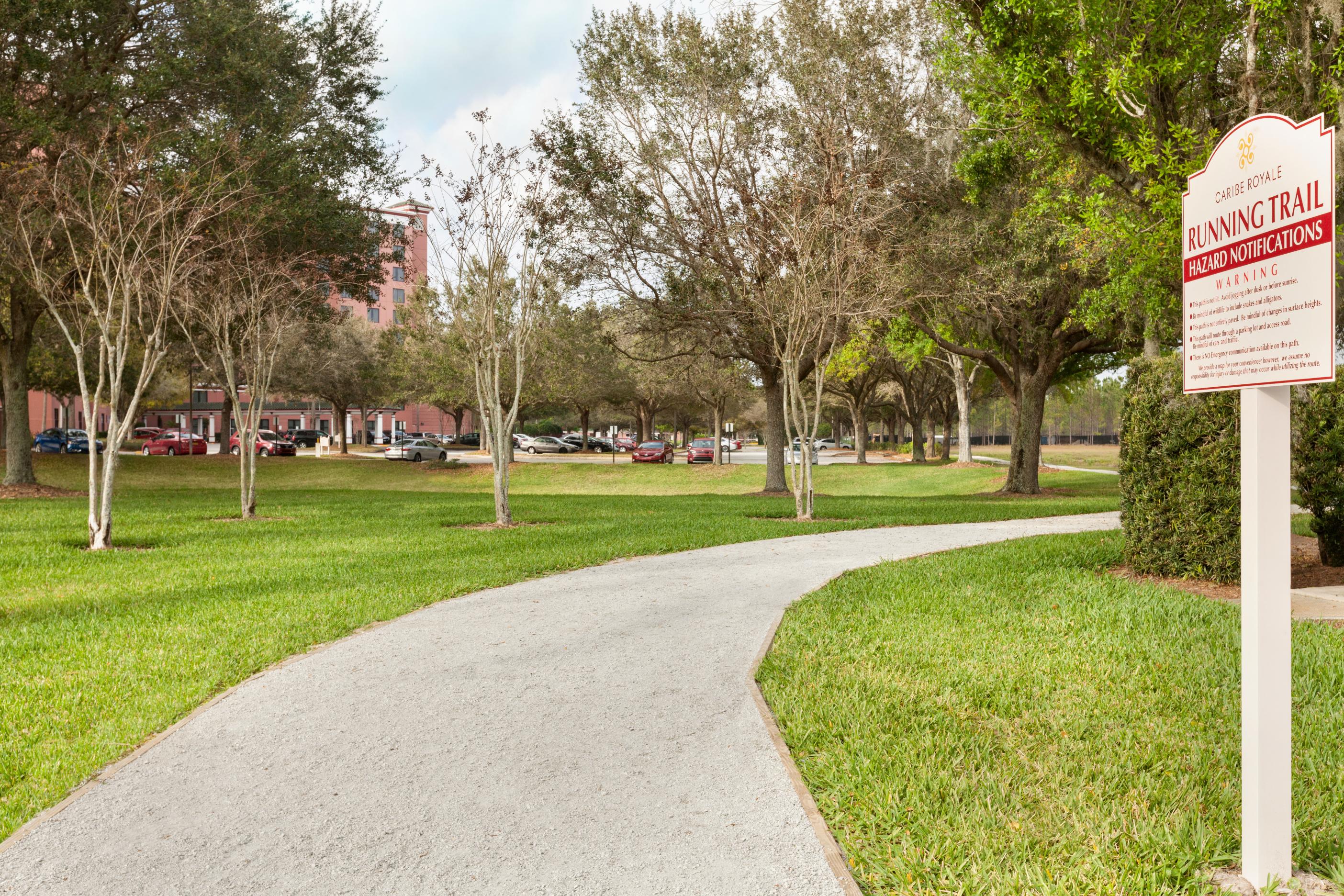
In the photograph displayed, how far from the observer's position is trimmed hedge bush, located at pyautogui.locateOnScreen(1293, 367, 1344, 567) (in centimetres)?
810

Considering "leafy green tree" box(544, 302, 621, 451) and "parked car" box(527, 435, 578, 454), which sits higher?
"leafy green tree" box(544, 302, 621, 451)

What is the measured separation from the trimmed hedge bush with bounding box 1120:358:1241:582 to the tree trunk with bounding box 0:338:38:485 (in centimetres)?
2416

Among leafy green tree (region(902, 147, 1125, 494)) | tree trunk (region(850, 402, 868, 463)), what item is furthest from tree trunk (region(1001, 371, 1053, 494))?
tree trunk (region(850, 402, 868, 463))

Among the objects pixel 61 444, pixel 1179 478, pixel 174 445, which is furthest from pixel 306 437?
pixel 1179 478

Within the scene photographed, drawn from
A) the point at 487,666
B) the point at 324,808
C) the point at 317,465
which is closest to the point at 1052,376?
the point at 487,666

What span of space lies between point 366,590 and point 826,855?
6220mm

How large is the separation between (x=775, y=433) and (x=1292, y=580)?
54.8 feet

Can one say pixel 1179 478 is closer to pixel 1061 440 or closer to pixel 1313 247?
pixel 1313 247

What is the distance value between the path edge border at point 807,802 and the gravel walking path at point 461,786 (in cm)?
3

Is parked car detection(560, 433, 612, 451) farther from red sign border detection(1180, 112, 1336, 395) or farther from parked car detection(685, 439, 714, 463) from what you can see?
red sign border detection(1180, 112, 1336, 395)

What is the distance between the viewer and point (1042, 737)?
162 inches

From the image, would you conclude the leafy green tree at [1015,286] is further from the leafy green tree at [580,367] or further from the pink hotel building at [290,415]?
the pink hotel building at [290,415]

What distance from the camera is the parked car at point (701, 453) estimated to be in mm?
45781

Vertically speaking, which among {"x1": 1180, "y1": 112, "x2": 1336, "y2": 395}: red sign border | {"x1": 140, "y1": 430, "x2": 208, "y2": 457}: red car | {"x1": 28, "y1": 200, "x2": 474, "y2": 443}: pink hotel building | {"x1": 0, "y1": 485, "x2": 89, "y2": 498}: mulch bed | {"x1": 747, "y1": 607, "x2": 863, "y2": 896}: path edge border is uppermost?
{"x1": 28, "y1": 200, "x2": 474, "y2": 443}: pink hotel building
